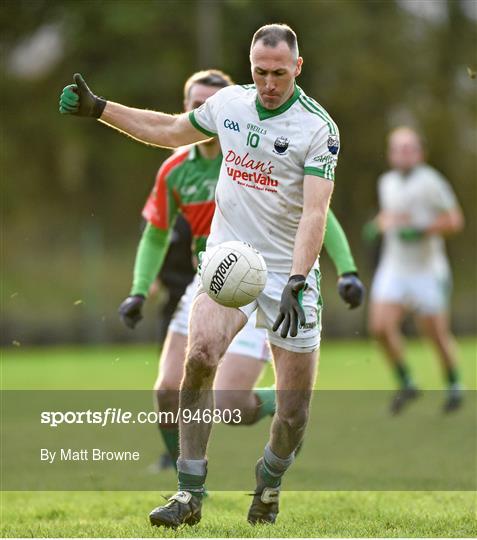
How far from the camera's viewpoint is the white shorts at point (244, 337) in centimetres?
709

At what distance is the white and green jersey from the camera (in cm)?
559

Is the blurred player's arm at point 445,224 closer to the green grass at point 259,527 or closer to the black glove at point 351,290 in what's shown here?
the green grass at point 259,527

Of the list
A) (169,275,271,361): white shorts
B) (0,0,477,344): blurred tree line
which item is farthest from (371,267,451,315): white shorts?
(0,0,477,344): blurred tree line

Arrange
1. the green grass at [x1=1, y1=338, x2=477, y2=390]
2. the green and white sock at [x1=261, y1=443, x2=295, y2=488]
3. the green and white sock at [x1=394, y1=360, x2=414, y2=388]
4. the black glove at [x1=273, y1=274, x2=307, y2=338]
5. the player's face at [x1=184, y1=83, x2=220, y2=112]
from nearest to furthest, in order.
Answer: the black glove at [x1=273, y1=274, x2=307, y2=338] < the green and white sock at [x1=261, y1=443, x2=295, y2=488] < the player's face at [x1=184, y1=83, x2=220, y2=112] < the green and white sock at [x1=394, y1=360, x2=414, y2=388] < the green grass at [x1=1, y1=338, x2=477, y2=390]

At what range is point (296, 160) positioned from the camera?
5602 millimetres

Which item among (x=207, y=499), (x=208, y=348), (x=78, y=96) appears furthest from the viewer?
(x=207, y=499)

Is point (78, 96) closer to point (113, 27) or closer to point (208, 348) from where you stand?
point (208, 348)

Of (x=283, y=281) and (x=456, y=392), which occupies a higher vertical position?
(x=283, y=281)

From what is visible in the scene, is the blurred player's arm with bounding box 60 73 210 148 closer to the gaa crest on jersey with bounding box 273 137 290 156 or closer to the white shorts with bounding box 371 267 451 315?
the gaa crest on jersey with bounding box 273 137 290 156

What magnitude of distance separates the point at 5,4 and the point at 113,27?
11.2 feet

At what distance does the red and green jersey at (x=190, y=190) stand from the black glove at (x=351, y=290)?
2.59 feet

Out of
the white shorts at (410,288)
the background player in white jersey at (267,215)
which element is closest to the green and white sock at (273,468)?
the background player in white jersey at (267,215)

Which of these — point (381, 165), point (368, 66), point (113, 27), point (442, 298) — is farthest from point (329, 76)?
point (442, 298)

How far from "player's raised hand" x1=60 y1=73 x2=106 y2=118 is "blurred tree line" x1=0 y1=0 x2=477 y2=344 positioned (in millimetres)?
21373
